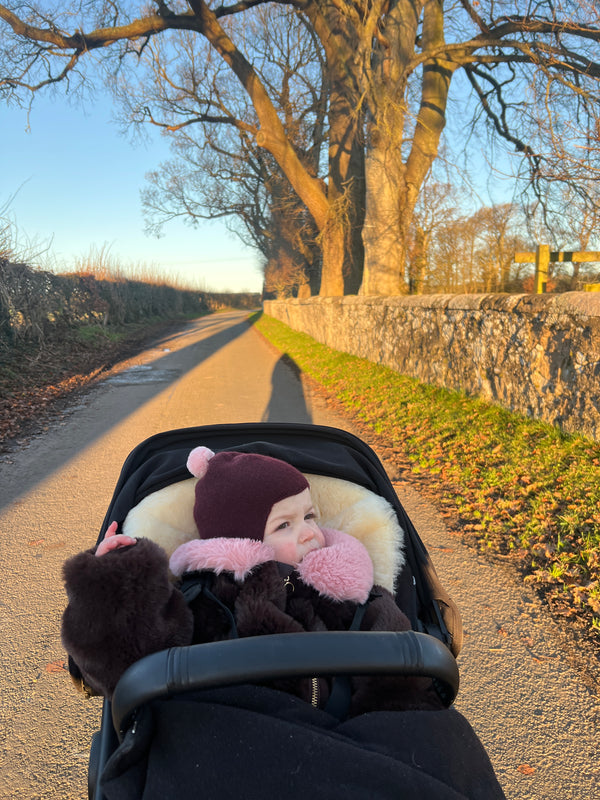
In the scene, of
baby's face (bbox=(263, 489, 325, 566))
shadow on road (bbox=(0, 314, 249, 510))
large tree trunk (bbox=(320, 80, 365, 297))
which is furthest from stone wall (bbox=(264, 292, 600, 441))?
large tree trunk (bbox=(320, 80, 365, 297))

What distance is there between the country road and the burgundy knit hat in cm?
109

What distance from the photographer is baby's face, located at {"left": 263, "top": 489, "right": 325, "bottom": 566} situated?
1840 millimetres

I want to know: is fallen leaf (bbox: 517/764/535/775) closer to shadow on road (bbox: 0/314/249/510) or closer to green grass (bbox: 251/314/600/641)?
green grass (bbox: 251/314/600/641)

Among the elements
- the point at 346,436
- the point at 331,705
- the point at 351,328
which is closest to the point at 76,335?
the point at 351,328

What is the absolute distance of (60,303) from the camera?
14.3m

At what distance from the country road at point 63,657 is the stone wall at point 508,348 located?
174 cm

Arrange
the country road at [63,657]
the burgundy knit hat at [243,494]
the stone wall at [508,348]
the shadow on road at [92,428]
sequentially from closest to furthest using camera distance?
the burgundy knit hat at [243,494] → the country road at [63,657] → the stone wall at [508,348] → the shadow on road at [92,428]

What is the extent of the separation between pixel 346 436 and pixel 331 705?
1314 mm

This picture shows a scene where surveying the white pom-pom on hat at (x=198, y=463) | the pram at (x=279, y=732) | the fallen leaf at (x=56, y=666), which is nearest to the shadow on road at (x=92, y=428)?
the fallen leaf at (x=56, y=666)

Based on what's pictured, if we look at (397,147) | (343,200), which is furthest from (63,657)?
(343,200)

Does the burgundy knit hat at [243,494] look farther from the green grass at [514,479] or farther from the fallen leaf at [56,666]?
the green grass at [514,479]

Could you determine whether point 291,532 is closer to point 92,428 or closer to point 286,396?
point 92,428

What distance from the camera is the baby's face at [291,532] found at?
6.04 feet

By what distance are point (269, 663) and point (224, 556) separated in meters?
0.60
